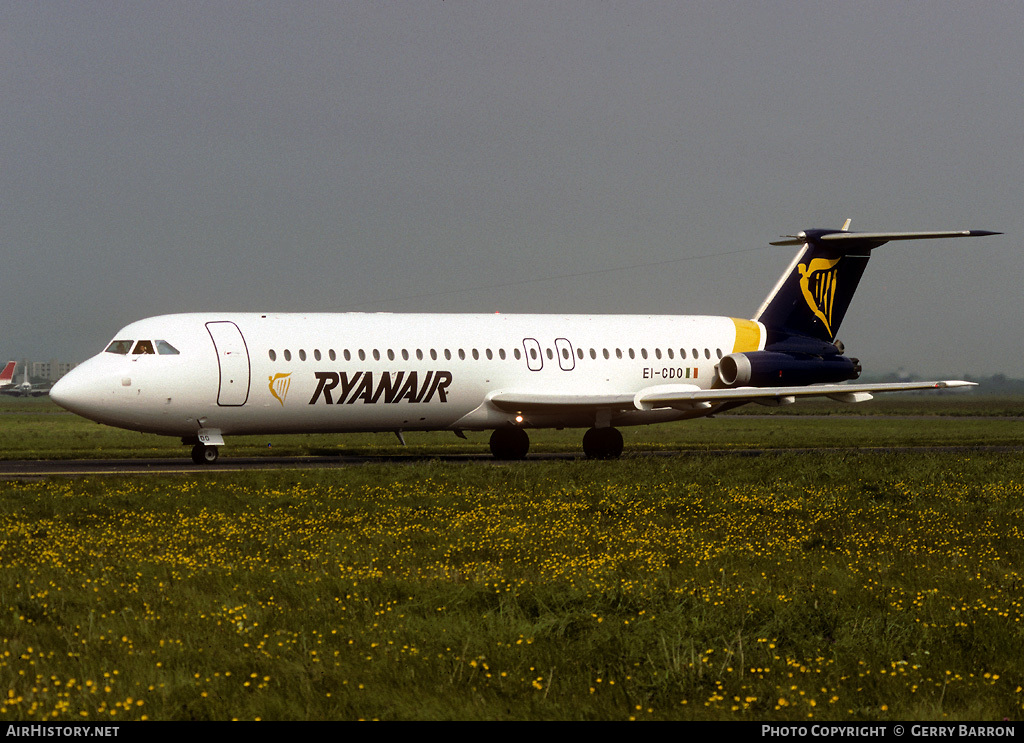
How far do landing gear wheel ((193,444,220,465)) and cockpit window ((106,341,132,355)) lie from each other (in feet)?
9.32

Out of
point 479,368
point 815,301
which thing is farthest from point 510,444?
point 815,301

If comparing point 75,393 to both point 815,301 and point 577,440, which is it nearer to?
point 815,301

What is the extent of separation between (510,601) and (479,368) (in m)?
19.4

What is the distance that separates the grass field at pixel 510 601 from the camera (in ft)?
26.1

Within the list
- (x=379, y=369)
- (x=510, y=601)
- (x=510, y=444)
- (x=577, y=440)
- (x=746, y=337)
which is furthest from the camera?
(x=577, y=440)

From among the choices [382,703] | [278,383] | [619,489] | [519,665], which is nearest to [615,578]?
[519,665]

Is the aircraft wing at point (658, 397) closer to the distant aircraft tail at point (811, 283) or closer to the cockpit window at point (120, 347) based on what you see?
the distant aircraft tail at point (811, 283)

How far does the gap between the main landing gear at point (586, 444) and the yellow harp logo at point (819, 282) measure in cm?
763

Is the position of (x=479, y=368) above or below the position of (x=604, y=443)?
above

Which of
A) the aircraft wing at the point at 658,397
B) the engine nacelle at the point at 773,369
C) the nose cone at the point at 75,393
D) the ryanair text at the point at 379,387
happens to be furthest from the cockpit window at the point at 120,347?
the engine nacelle at the point at 773,369

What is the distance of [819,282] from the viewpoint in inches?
1384

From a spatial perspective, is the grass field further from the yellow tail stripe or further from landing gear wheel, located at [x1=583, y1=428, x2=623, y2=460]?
the yellow tail stripe
